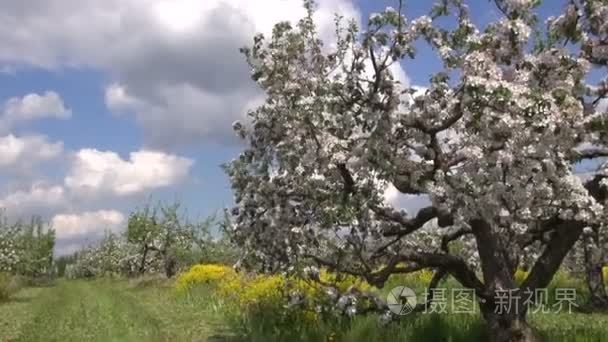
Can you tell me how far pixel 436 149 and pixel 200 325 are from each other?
9.58 m

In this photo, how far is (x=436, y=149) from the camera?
10.3 m

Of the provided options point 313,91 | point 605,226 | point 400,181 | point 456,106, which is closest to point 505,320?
point 605,226

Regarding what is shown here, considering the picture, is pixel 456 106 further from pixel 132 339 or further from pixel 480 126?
pixel 132 339

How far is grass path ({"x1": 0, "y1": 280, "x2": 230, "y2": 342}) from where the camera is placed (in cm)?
1609

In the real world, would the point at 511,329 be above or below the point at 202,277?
below

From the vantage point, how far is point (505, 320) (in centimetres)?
1079

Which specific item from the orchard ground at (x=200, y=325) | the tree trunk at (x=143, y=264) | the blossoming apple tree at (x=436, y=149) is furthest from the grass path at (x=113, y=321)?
the tree trunk at (x=143, y=264)

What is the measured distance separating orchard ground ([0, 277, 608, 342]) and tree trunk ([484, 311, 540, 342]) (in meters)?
0.53

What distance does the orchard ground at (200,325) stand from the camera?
11758 millimetres

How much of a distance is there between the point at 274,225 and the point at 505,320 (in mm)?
3828
